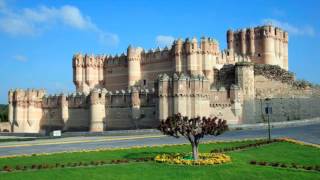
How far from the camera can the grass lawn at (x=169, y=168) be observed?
18719 mm

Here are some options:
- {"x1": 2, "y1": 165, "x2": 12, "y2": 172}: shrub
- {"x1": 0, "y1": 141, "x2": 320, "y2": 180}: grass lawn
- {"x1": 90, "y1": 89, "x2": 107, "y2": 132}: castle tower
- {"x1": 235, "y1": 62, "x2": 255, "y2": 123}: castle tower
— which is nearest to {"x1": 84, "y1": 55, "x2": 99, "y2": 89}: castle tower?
{"x1": 90, "y1": 89, "x2": 107, "y2": 132}: castle tower

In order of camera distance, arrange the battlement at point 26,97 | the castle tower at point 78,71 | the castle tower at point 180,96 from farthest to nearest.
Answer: the castle tower at point 78,71, the battlement at point 26,97, the castle tower at point 180,96

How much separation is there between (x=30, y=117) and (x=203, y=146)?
44.2m

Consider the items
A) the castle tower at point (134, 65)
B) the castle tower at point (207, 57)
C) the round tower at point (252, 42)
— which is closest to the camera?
the castle tower at point (207, 57)

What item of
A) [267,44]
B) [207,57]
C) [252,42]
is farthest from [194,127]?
[252,42]

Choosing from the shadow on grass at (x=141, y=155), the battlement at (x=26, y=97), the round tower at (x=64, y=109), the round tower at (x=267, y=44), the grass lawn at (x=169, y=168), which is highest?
the round tower at (x=267, y=44)

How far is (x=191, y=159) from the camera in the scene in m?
22.5

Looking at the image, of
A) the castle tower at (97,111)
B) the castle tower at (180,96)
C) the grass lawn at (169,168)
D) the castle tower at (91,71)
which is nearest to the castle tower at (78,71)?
the castle tower at (91,71)

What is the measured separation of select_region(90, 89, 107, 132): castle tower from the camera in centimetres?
5616

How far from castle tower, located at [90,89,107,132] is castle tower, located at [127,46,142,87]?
13433 millimetres

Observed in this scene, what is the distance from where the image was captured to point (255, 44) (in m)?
73.2

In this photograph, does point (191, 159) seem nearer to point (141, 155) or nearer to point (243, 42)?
point (141, 155)

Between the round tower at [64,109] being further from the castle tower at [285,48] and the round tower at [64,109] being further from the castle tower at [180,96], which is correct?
the castle tower at [285,48]

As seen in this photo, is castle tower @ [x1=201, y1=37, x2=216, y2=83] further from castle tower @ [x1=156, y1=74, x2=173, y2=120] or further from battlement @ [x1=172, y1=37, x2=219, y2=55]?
castle tower @ [x1=156, y1=74, x2=173, y2=120]
